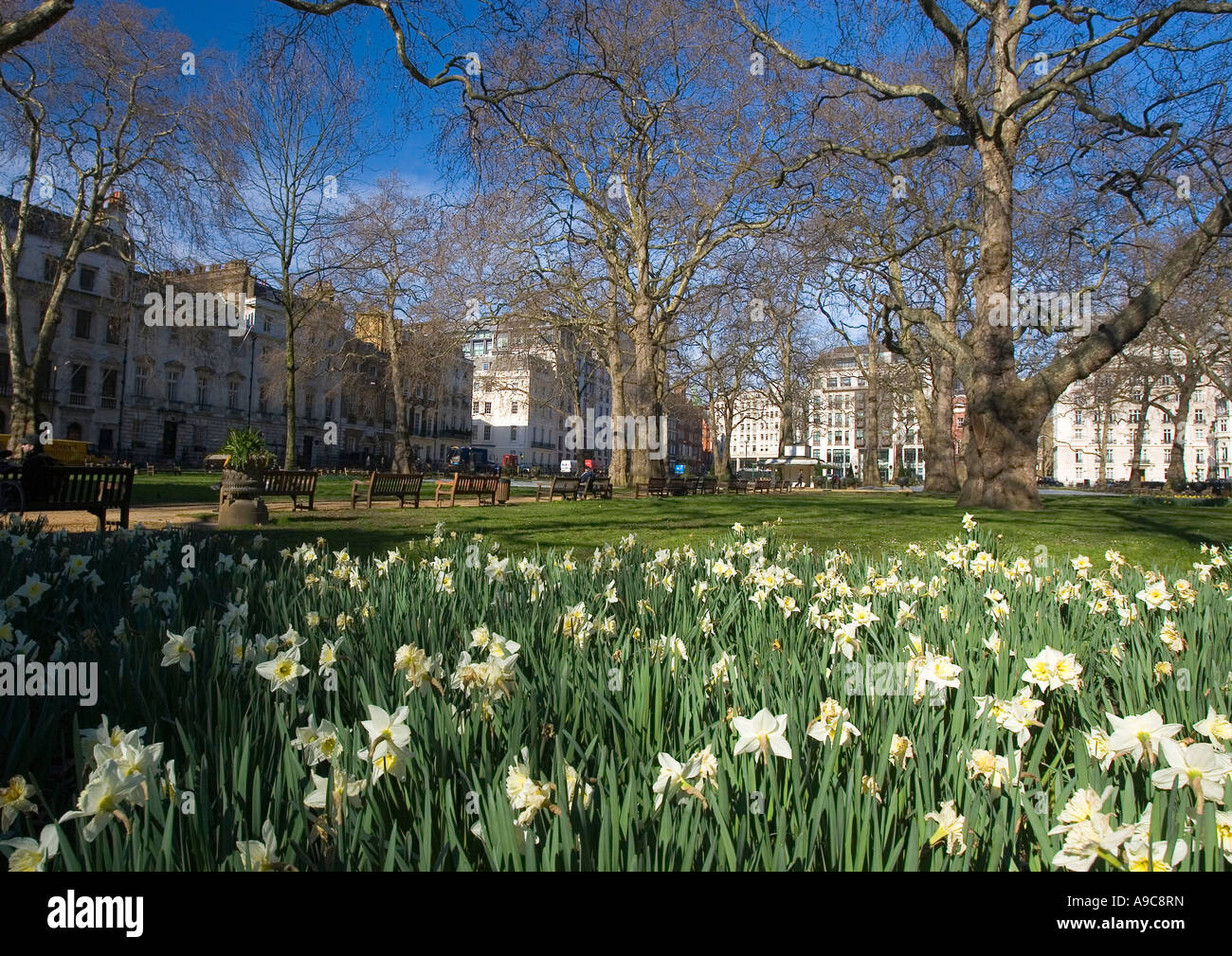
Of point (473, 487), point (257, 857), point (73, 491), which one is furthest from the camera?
point (473, 487)

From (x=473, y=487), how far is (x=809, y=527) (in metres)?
8.60

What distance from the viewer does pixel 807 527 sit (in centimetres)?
1068

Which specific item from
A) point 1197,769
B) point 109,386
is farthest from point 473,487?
point 109,386

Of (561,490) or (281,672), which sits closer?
(281,672)

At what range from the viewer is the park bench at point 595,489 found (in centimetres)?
1884

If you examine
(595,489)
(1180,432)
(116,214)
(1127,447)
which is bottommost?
(595,489)

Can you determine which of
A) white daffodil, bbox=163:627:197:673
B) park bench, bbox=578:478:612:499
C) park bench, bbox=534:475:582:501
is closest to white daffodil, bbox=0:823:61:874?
white daffodil, bbox=163:627:197:673

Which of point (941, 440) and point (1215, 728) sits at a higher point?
point (941, 440)

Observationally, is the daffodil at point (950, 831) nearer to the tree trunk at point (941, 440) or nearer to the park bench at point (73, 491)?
the park bench at point (73, 491)

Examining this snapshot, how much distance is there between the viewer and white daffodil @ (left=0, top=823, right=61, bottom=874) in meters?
1.25

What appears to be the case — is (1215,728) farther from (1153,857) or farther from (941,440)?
(941,440)

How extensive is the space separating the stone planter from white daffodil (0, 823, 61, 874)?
10.3 m

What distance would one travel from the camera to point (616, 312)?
24.3 m

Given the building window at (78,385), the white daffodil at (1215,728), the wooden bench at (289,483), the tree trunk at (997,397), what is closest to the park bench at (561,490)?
the wooden bench at (289,483)
